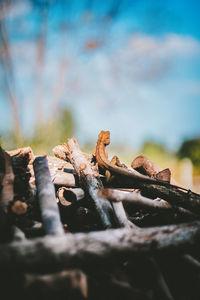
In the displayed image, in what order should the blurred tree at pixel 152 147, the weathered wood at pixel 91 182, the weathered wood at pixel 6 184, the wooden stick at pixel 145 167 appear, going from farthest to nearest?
1. the blurred tree at pixel 152 147
2. the wooden stick at pixel 145 167
3. the weathered wood at pixel 91 182
4. the weathered wood at pixel 6 184

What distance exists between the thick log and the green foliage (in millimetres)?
19284

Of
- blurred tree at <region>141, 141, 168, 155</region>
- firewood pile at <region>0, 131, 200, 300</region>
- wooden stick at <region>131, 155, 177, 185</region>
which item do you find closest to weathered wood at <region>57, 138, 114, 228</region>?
firewood pile at <region>0, 131, 200, 300</region>

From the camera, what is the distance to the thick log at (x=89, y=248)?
1474 millimetres

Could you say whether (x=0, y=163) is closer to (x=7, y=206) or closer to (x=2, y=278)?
(x=7, y=206)

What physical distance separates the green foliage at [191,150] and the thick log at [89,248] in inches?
759

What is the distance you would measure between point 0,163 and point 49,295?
166 centimetres

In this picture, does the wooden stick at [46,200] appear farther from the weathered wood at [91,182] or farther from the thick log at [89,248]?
the weathered wood at [91,182]

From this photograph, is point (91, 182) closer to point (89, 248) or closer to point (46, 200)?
point (46, 200)

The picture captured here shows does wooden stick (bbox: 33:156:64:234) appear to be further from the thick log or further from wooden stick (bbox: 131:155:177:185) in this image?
wooden stick (bbox: 131:155:177:185)

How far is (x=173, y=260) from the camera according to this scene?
2166mm

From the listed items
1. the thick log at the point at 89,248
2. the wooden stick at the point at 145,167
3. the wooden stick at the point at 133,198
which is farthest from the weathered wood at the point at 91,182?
the wooden stick at the point at 145,167

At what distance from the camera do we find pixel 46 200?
2.15 m

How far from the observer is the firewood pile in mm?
1448

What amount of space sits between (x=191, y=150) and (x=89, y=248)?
2286 cm
